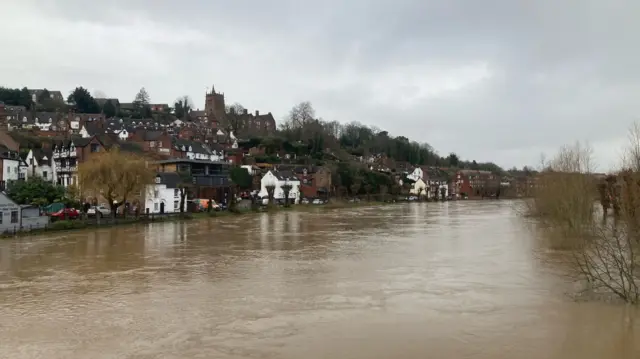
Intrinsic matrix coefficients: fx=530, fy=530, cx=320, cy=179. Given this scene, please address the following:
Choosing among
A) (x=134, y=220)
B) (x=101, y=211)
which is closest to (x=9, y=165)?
(x=101, y=211)

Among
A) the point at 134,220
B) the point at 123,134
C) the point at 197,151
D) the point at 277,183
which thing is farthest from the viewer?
the point at 123,134

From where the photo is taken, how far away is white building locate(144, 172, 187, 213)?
50.1 m

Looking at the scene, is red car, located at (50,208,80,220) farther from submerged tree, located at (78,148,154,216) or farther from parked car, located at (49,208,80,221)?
submerged tree, located at (78,148,154,216)

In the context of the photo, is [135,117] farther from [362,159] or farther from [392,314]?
[392,314]

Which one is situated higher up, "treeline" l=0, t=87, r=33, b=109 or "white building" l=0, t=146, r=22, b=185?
"treeline" l=0, t=87, r=33, b=109

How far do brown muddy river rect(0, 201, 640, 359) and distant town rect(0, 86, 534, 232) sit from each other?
83.4 ft

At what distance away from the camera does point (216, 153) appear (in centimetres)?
8375

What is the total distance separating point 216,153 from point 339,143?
139 feet

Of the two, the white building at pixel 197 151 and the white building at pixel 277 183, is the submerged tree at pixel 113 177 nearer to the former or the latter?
the white building at pixel 197 151

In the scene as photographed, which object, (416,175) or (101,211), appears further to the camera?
(416,175)

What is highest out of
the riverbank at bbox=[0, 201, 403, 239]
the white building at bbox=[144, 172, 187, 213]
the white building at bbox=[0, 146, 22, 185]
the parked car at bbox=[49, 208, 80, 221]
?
the white building at bbox=[0, 146, 22, 185]

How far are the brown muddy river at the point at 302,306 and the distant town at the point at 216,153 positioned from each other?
25408mm

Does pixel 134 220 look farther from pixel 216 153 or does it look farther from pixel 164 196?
pixel 216 153

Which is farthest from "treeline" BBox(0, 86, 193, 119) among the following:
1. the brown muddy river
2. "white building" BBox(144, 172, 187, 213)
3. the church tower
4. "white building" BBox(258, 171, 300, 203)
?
the brown muddy river
